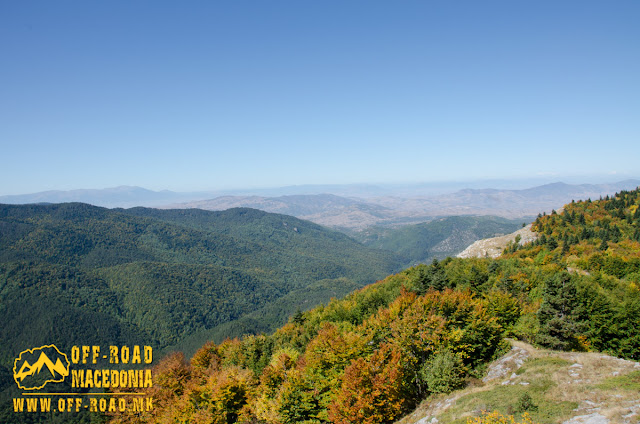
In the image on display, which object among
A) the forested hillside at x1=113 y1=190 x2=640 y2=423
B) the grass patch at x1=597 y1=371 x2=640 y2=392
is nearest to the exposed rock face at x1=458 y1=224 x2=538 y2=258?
the forested hillside at x1=113 y1=190 x2=640 y2=423

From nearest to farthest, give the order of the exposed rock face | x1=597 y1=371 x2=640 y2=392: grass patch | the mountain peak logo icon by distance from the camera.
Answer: x1=597 y1=371 x2=640 y2=392: grass patch → the exposed rock face → the mountain peak logo icon

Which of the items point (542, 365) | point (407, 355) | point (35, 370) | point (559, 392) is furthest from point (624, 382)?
point (35, 370)

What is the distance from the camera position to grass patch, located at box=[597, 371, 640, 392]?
2235 centimetres

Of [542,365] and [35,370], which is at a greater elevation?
[542,365]

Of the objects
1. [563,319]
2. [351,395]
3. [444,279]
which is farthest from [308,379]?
[444,279]

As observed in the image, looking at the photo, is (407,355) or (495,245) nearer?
(407,355)

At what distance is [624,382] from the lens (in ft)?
76.7

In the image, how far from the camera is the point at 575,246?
82000 millimetres

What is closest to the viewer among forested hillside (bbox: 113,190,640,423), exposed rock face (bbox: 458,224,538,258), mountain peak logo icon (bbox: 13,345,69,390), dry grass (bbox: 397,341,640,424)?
dry grass (bbox: 397,341,640,424)

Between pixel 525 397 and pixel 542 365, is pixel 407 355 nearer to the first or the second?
pixel 542 365

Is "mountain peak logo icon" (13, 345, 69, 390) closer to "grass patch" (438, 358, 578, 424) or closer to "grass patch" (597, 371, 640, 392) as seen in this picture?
"grass patch" (438, 358, 578, 424)

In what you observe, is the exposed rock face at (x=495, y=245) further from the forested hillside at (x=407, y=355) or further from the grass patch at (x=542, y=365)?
the grass patch at (x=542, y=365)

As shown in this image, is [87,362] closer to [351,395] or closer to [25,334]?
[25,334]

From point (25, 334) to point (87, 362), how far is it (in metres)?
47.5
